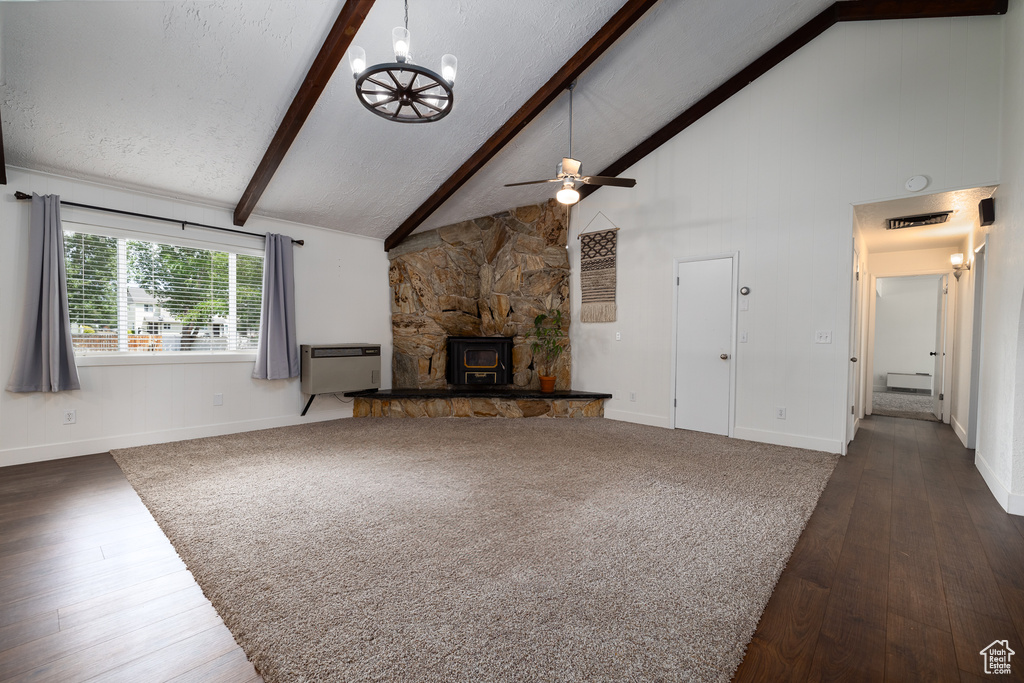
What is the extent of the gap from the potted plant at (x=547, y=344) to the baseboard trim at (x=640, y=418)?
2.72 ft

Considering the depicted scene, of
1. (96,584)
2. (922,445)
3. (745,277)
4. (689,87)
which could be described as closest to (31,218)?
(96,584)

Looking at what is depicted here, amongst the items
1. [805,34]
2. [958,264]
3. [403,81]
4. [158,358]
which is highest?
[805,34]

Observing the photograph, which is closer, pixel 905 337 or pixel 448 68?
pixel 448 68

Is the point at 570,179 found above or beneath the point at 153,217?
above

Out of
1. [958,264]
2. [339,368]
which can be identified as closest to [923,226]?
[958,264]

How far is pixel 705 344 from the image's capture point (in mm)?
4770

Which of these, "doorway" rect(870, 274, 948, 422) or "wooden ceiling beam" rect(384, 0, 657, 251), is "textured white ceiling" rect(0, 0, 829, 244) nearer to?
"wooden ceiling beam" rect(384, 0, 657, 251)

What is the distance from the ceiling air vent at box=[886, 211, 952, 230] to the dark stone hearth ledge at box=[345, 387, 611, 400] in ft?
10.9

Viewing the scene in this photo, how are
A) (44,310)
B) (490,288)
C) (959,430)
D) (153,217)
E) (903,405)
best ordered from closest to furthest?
(44,310), (153,217), (959,430), (490,288), (903,405)

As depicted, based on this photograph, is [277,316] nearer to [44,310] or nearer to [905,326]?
[44,310]

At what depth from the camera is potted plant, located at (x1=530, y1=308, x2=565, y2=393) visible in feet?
19.1

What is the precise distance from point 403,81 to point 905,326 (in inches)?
406

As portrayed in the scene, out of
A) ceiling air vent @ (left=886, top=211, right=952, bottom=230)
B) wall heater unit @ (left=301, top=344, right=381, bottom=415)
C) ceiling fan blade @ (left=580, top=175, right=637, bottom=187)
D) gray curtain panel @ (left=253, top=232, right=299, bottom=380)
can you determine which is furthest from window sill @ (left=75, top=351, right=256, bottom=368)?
ceiling air vent @ (left=886, top=211, right=952, bottom=230)

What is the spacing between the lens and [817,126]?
409 centimetres
